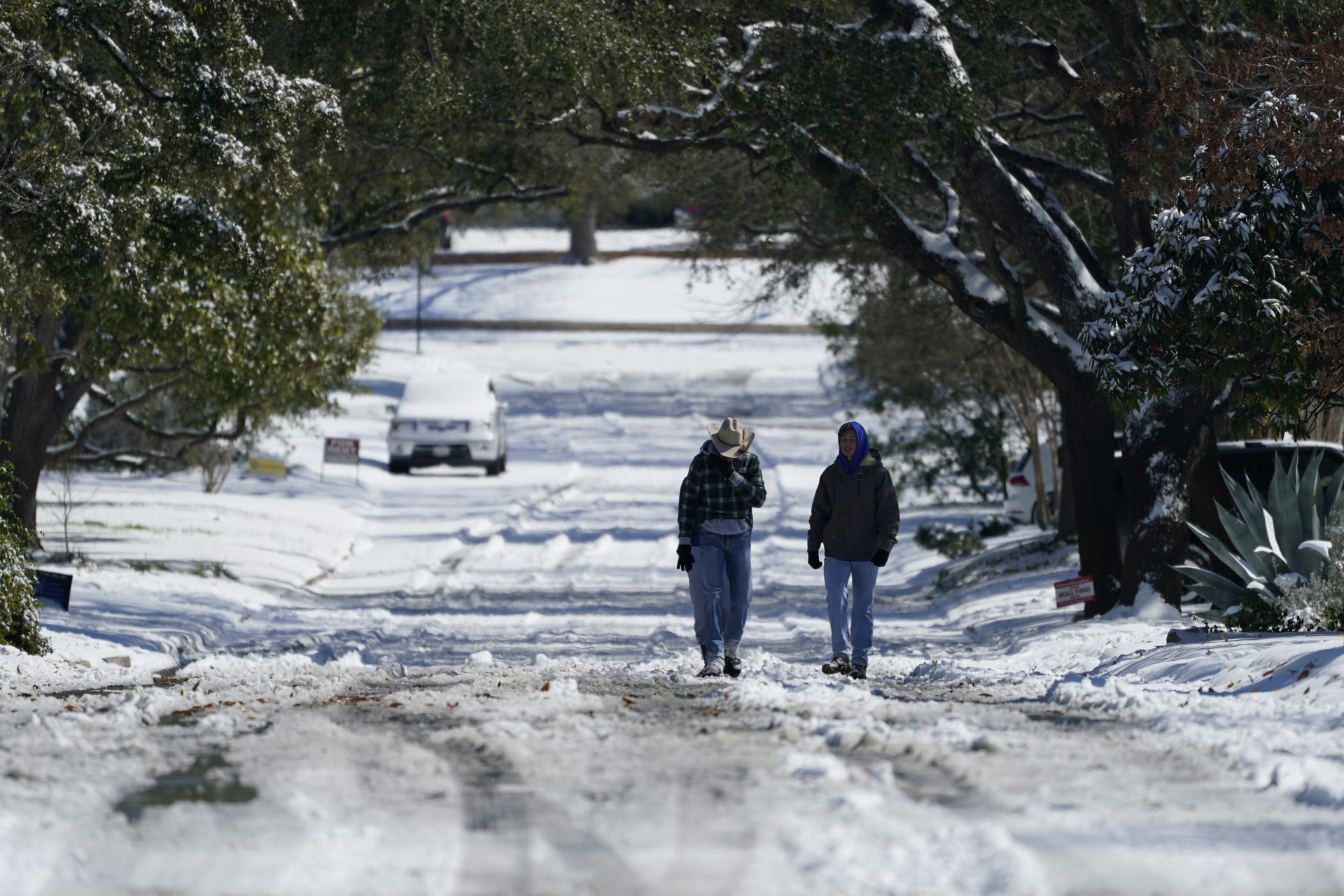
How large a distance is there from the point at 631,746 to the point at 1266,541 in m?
6.09

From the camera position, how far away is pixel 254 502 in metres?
24.5

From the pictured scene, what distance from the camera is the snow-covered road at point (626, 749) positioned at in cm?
523

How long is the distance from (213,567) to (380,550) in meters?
4.06

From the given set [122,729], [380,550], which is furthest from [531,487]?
[122,729]

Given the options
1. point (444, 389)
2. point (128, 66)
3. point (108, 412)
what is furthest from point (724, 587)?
point (444, 389)

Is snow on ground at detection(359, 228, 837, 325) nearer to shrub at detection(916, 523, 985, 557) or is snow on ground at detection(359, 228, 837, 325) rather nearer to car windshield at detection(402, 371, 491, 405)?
car windshield at detection(402, 371, 491, 405)

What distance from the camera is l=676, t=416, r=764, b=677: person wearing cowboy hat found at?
10422 millimetres

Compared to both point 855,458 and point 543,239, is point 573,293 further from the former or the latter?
point 855,458

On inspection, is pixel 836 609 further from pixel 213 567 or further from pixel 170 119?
pixel 213 567

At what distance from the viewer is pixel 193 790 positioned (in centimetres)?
635

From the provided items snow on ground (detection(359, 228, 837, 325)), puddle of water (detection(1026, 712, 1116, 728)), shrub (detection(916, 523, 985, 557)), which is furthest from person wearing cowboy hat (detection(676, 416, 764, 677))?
snow on ground (detection(359, 228, 837, 325))

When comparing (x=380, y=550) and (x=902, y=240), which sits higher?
(x=902, y=240)

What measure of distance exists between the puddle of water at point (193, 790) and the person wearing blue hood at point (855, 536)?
4818mm

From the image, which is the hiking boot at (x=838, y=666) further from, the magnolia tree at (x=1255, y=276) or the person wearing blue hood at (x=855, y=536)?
the magnolia tree at (x=1255, y=276)
